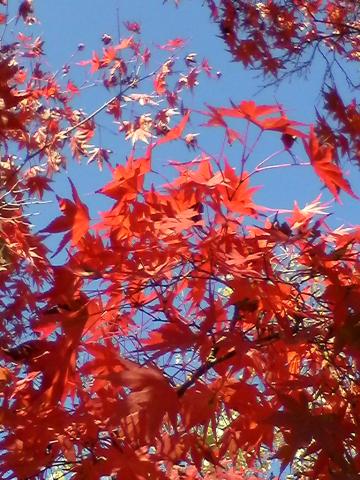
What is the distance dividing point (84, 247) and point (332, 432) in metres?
0.70

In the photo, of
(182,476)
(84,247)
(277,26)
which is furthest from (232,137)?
(277,26)

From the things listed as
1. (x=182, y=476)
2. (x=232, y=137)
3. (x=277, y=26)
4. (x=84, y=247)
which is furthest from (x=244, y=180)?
(x=277, y=26)

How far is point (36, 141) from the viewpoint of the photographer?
13.8ft

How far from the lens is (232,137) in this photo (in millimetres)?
1946

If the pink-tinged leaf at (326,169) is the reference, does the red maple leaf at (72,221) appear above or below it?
above

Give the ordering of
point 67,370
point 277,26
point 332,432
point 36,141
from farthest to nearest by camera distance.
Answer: point 277,26 → point 36,141 → point 67,370 → point 332,432

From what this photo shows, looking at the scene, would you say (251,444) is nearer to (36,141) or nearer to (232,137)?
(232,137)

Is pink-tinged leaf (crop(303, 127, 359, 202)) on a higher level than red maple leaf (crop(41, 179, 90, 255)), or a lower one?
lower

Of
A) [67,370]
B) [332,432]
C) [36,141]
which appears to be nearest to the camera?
[332,432]

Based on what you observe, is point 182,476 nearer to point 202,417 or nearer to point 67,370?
point 202,417

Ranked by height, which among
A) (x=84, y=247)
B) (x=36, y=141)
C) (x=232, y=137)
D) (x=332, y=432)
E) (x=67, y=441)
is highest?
(x=36, y=141)

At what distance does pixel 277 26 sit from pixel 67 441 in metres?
3.30

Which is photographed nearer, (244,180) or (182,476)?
(244,180)

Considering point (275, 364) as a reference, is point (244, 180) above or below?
above
